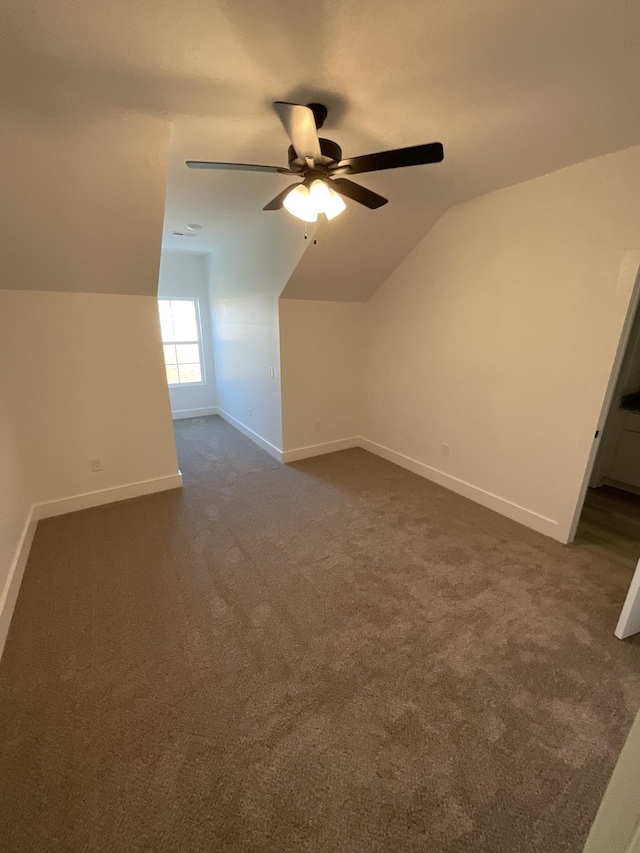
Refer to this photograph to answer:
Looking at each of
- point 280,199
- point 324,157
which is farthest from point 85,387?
point 324,157

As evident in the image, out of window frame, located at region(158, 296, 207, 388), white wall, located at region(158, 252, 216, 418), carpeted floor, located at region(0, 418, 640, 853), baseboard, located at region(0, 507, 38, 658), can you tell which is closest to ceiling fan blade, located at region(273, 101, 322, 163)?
carpeted floor, located at region(0, 418, 640, 853)

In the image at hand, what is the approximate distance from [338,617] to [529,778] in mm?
964

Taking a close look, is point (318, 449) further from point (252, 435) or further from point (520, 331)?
point (520, 331)

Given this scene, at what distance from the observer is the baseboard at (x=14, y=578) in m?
1.80

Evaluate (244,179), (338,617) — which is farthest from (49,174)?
(338,617)

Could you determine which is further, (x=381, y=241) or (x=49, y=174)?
(x=381, y=241)

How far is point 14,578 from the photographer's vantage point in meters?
2.08

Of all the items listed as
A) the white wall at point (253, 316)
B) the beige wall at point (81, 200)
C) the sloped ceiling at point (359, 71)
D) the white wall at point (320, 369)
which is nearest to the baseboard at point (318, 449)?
the white wall at point (320, 369)

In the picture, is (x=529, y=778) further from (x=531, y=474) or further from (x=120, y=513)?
(x=120, y=513)

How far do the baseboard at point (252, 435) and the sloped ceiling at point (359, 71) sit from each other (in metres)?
2.71

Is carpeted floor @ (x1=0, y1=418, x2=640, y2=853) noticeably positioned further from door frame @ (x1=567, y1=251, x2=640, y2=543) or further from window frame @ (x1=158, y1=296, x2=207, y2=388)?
window frame @ (x1=158, y1=296, x2=207, y2=388)

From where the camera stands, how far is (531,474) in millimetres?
2684

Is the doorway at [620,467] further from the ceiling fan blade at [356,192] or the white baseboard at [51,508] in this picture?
the white baseboard at [51,508]

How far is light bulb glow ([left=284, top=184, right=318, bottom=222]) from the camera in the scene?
1.75 m
